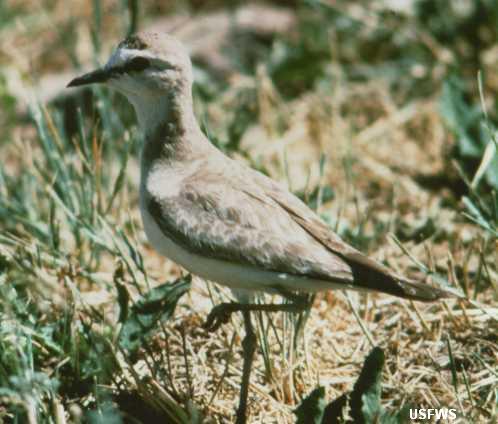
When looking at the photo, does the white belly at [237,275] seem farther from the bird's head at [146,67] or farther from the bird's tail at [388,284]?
the bird's head at [146,67]

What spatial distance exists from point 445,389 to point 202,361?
94 centimetres

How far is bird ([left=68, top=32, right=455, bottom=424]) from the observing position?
3078 millimetres

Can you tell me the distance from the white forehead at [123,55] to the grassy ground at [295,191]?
558mm

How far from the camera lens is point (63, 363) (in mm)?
3363

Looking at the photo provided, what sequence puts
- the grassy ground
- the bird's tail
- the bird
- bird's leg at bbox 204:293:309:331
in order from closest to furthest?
the bird's tail → the bird → bird's leg at bbox 204:293:309:331 → the grassy ground

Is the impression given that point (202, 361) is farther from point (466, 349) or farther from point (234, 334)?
point (466, 349)

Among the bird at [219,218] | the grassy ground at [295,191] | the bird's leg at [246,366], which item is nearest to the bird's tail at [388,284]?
the bird at [219,218]

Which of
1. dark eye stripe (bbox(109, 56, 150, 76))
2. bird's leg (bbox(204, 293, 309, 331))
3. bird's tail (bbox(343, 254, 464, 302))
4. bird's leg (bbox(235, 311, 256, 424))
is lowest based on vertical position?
bird's leg (bbox(235, 311, 256, 424))

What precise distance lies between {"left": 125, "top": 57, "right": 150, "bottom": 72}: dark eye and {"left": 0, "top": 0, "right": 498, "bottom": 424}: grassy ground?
567mm

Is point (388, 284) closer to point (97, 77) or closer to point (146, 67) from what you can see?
point (146, 67)

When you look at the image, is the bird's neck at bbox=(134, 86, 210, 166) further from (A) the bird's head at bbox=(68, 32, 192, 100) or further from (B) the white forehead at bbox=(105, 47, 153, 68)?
(B) the white forehead at bbox=(105, 47, 153, 68)

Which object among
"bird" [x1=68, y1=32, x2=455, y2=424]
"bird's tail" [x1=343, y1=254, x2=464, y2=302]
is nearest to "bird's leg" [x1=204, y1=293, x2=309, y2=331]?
"bird" [x1=68, y1=32, x2=455, y2=424]

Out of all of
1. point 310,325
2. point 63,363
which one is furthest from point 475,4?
point 63,363

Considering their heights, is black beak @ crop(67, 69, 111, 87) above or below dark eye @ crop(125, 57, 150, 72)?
below
